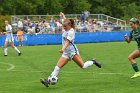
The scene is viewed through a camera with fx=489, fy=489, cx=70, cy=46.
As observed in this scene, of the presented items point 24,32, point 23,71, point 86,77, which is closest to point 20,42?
point 24,32

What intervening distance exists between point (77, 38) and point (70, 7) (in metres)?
27.3

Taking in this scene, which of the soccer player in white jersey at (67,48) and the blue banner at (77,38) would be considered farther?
the blue banner at (77,38)

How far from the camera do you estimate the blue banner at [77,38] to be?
4384cm

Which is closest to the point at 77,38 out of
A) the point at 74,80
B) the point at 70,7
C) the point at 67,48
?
the point at 70,7

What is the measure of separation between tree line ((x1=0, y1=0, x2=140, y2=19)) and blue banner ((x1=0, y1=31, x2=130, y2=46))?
19.6 meters

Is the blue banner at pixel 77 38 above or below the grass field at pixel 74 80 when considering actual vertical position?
below

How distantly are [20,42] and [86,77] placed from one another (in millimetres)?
27520

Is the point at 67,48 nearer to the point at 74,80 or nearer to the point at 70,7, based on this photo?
the point at 74,80

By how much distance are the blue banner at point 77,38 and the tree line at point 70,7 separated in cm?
1955

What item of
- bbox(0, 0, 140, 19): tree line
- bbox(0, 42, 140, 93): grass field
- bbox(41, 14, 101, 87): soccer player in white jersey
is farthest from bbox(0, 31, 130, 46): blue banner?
bbox(41, 14, 101, 87): soccer player in white jersey

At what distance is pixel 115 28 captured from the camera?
167 ft

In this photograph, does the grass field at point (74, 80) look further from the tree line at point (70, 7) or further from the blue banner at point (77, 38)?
the tree line at point (70, 7)

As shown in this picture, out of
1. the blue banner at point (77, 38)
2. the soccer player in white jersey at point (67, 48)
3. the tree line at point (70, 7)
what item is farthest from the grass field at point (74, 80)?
the tree line at point (70, 7)

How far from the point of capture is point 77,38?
1825 inches
